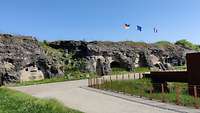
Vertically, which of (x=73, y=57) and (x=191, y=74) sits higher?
(x=73, y=57)

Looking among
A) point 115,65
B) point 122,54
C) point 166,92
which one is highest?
point 122,54

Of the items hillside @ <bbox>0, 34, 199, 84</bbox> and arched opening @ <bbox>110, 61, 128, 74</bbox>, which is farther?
arched opening @ <bbox>110, 61, 128, 74</bbox>

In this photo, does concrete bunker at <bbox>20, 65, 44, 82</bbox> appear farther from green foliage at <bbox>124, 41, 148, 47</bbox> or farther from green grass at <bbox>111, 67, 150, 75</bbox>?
green foliage at <bbox>124, 41, 148, 47</bbox>

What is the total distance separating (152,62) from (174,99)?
3782 centimetres

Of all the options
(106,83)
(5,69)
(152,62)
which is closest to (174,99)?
(106,83)

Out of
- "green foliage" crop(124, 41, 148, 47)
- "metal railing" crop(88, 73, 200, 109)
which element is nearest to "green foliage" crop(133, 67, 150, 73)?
"green foliage" crop(124, 41, 148, 47)

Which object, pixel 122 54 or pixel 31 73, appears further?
pixel 122 54

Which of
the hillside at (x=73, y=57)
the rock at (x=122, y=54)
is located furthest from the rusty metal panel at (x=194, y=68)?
the rock at (x=122, y=54)

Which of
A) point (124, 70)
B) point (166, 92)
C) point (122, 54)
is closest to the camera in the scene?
point (166, 92)

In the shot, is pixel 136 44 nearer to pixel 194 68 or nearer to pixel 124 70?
pixel 124 70

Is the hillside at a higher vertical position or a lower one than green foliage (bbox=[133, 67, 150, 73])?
higher

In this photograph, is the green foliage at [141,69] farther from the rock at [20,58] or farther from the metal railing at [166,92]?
the metal railing at [166,92]

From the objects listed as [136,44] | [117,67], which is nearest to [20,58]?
[117,67]

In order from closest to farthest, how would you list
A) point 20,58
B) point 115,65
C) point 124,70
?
point 20,58 < point 124,70 < point 115,65
